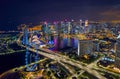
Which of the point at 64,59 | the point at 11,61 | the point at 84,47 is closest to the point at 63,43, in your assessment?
the point at 84,47

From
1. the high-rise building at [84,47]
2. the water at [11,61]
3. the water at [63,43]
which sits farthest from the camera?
the water at [63,43]

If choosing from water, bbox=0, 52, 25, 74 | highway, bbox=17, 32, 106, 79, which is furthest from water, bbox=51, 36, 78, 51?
water, bbox=0, 52, 25, 74

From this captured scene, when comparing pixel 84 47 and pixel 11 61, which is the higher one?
pixel 84 47

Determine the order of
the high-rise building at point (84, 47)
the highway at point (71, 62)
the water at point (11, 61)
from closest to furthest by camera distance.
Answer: the highway at point (71, 62)
the water at point (11, 61)
the high-rise building at point (84, 47)

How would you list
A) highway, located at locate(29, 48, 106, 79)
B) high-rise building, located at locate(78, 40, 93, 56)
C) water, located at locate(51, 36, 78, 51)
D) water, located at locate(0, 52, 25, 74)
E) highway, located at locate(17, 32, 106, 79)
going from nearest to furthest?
highway, located at locate(29, 48, 106, 79), highway, located at locate(17, 32, 106, 79), water, located at locate(0, 52, 25, 74), high-rise building, located at locate(78, 40, 93, 56), water, located at locate(51, 36, 78, 51)

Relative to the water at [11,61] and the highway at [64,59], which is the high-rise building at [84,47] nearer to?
the highway at [64,59]

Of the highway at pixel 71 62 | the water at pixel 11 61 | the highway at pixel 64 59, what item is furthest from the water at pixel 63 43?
the water at pixel 11 61

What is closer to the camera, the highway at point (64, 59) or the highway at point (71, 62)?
the highway at point (71, 62)

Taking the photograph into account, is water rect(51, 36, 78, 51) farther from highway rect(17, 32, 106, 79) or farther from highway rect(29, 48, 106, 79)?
highway rect(29, 48, 106, 79)

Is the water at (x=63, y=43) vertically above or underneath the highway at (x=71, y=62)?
above

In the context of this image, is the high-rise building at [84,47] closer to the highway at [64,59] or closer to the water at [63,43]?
the highway at [64,59]

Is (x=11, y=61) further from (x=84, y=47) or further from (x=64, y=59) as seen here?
(x=84, y=47)
